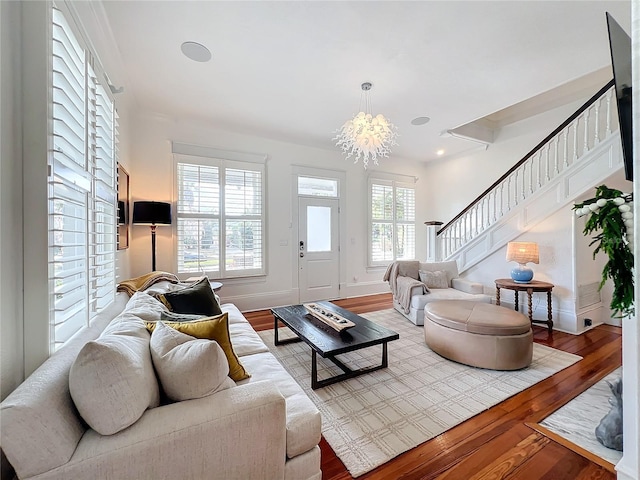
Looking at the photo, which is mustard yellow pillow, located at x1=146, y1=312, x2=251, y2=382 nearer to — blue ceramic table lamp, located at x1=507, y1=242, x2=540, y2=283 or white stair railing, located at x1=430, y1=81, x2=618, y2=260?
Answer: blue ceramic table lamp, located at x1=507, y1=242, x2=540, y2=283

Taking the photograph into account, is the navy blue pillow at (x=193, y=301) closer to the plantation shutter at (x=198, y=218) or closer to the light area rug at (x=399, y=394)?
the light area rug at (x=399, y=394)

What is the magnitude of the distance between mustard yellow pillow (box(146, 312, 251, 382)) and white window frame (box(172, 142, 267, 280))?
2803 mm

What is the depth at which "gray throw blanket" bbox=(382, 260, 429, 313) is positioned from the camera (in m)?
3.75

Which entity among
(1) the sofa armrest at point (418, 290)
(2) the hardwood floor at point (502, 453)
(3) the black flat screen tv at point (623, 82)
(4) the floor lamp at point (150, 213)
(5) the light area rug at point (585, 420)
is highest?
(3) the black flat screen tv at point (623, 82)

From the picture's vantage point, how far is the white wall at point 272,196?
3.69 metres

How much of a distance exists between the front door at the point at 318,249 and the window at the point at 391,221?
0.90 m

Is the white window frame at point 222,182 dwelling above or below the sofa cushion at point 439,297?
above

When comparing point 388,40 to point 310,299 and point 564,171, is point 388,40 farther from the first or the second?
point 310,299

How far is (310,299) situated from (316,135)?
294 cm

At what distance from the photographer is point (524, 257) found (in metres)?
3.51

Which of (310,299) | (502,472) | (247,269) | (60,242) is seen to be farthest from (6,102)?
(310,299)

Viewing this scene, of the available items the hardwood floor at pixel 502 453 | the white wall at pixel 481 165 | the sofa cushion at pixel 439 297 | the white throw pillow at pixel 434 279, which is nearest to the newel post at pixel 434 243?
the white wall at pixel 481 165

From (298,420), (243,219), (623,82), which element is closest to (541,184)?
(623,82)

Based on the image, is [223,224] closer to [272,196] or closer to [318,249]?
[272,196]
